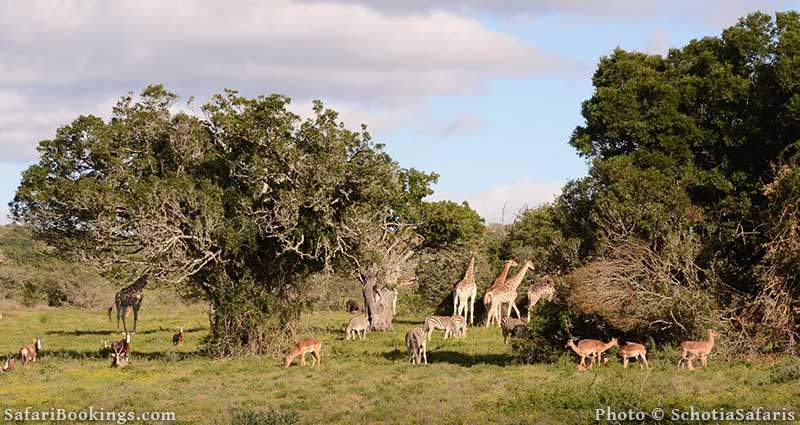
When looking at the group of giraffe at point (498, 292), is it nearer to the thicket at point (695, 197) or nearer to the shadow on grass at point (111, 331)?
the thicket at point (695, 197)

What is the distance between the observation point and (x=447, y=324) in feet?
108

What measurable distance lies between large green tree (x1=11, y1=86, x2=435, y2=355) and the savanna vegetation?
57mm

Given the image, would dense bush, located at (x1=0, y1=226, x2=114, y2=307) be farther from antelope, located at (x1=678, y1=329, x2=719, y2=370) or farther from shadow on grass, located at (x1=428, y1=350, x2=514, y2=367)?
Answer: antelope, located at (x1=678, y1=329, x2=719, y2=370)

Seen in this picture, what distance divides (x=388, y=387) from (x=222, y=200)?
26.3 ft

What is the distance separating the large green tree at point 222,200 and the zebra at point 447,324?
15.0 ft

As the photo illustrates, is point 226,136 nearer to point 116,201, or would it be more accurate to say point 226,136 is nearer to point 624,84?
point 116,201

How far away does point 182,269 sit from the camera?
26672 mm

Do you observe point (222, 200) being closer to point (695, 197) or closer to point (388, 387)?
point (388, 387)

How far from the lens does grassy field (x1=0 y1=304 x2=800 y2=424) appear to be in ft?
A: 60.6

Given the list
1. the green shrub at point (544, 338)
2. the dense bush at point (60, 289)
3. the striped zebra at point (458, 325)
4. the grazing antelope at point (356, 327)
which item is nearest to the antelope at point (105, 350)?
the grazing antelope at point (356, 327)

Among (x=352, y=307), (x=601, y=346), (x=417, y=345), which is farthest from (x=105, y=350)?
(x=352, y=307)

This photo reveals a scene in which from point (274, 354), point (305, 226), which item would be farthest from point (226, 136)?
point (274, 354)

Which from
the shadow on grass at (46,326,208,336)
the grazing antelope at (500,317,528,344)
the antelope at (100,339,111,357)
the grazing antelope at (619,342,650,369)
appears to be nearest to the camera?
the grazing antelope at (619,342,650,369)

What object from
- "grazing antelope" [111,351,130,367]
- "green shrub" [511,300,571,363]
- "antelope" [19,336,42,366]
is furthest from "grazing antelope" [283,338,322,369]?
"antelope" [19,336,42,366]
